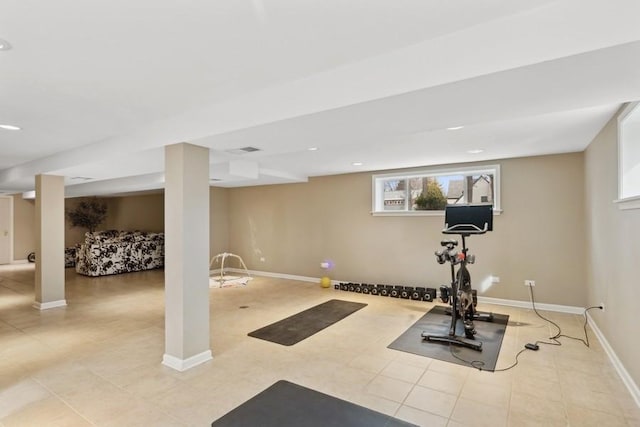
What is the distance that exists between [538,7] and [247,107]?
71.6 inches

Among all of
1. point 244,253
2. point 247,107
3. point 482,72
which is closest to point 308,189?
point 244,253

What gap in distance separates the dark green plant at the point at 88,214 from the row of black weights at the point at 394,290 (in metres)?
8.78

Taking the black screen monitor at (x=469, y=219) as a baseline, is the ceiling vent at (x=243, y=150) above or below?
above

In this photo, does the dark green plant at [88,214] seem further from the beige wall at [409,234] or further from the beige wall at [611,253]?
the beige wall at [611,253]

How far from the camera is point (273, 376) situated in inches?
117

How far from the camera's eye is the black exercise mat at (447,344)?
335 centimetres

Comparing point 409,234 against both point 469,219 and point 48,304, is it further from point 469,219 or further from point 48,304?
point 48,304

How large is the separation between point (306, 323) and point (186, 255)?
200 centimetres

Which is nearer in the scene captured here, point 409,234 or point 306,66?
point 306,66

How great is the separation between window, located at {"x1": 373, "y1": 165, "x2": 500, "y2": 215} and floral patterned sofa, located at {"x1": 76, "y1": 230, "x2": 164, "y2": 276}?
6.21 metres

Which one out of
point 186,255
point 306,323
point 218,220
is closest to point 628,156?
point 306,323

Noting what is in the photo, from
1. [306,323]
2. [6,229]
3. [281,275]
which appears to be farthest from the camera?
[6,229]

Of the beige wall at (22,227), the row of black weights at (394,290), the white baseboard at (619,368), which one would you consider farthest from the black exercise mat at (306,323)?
the beige wall at (22,227)

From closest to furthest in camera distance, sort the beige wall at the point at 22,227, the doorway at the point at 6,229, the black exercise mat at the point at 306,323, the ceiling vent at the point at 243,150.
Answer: the ceiling vent at the point at 243,150 → the black exercise mat at the point at 306,323 → the doorway at the point at 6,229 → the beige wall at the point at 22,227
